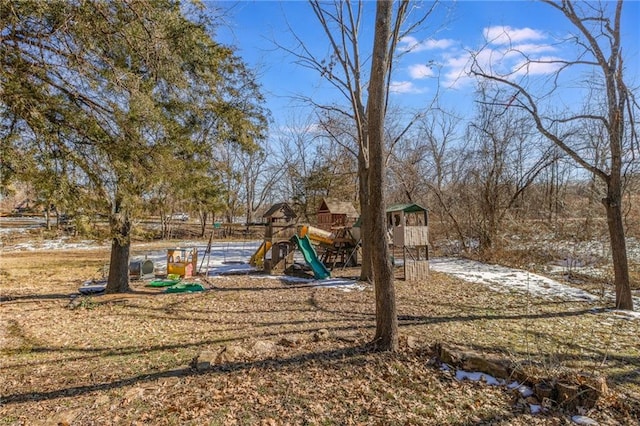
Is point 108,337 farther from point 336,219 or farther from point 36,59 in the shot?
point 336,219

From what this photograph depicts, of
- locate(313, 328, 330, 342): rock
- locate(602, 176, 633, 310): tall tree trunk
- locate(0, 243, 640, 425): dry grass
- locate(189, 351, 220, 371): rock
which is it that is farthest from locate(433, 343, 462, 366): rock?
locate(602, 176, 633, 310): tall tree trunk

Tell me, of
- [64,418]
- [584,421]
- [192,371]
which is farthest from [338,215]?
[64,418]

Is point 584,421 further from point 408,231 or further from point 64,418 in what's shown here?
point 408,231

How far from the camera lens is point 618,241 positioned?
22.1ft

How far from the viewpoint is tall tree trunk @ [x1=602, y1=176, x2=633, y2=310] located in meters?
6.64

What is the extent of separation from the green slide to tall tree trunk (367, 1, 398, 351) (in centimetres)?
627

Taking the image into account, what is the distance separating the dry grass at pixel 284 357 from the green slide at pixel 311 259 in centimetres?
245

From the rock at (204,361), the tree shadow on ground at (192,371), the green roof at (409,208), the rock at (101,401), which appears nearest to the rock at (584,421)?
the tree shadow on ground at (192,371)

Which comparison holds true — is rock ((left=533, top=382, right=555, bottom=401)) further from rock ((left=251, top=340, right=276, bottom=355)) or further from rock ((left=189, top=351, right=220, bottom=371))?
rock ((left=189, top=351, right=220, bottom=371))

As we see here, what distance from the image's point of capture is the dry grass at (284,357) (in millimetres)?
3098

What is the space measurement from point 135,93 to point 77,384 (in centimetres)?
367

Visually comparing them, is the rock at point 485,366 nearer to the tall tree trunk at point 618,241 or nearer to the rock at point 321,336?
the rock at point 321,336

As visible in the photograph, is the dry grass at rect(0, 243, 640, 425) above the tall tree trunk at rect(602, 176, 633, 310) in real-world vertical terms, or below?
below

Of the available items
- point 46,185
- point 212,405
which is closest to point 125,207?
point 46,185
